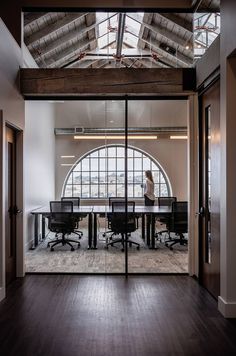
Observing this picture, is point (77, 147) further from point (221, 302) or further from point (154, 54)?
point (221, 302)

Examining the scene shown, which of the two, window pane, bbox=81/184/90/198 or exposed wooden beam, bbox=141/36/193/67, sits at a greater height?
exposed wooden beam, bbox=141/36/193/67

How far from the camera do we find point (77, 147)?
6.10m

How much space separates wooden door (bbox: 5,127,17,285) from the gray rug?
1.95ft

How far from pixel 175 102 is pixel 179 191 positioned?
5.30 ft

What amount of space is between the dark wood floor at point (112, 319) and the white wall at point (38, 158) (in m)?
1.94

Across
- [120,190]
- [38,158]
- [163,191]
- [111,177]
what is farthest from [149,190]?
[38,158]

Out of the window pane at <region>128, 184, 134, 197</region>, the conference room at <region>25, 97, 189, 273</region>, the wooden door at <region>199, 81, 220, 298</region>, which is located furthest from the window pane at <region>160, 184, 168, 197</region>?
the wooden door at <region>199, 81, 220, 298</region>

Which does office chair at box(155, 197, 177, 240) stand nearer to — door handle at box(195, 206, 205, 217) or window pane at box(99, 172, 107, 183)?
window pane at box(99, 172, 107, 183)

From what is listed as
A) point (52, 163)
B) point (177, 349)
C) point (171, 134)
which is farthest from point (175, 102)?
point (177, 349)

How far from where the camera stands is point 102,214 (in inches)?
229

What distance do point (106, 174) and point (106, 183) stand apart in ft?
0.52

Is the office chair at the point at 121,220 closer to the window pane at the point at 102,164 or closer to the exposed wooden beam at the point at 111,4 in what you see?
the window pane at the point at 102,164

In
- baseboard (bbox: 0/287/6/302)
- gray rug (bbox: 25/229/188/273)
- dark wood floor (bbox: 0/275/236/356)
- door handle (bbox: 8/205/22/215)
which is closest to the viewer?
dark wood floor (bbox: 0/275/236/356)

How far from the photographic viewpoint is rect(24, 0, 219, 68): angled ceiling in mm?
5582
